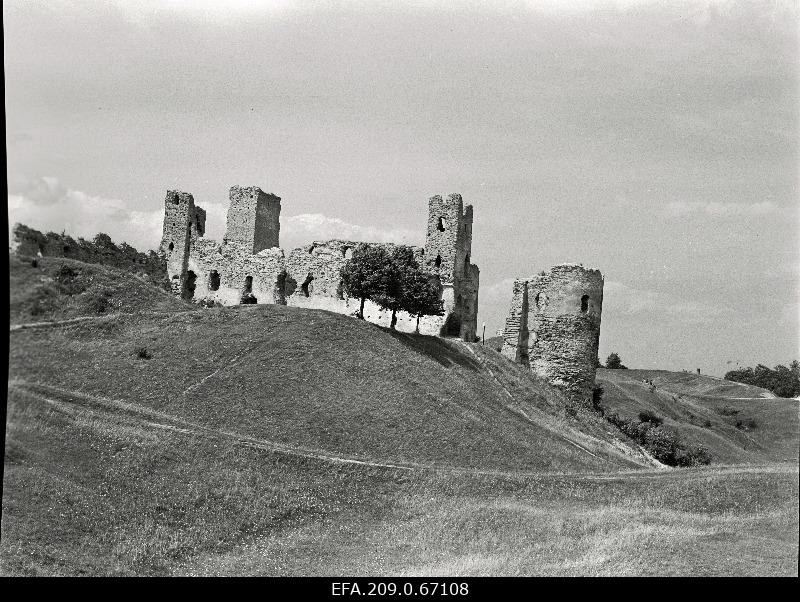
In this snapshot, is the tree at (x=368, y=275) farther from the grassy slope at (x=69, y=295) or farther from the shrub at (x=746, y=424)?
the shrub at (x=746, y=424)

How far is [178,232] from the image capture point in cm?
5484

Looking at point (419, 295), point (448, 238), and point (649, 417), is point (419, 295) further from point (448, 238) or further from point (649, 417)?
point (649, 417)

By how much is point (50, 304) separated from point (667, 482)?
1633 centimetres

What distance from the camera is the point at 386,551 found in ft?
56.2

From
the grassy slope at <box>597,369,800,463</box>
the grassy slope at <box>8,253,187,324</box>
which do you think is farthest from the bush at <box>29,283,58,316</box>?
the grassy slope at <box>597,369,800,463</box>

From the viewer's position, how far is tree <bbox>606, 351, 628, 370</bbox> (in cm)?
9509

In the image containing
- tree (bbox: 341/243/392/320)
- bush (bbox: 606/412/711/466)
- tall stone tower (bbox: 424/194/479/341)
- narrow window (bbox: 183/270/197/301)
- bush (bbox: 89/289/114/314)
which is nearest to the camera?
bush (bbox: 89/289/114/314)

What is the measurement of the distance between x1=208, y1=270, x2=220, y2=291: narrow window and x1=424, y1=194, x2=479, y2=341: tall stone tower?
1385 centimetres

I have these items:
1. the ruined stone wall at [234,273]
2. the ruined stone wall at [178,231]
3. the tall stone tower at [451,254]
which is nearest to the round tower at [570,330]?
the tall stone tower at [451,254]

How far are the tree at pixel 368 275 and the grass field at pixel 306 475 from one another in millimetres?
5979

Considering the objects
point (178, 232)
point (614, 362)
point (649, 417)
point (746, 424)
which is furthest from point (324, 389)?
point (614, 362)

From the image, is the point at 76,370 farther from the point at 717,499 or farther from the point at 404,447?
the point at 717,499

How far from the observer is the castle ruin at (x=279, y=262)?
50.2 meters

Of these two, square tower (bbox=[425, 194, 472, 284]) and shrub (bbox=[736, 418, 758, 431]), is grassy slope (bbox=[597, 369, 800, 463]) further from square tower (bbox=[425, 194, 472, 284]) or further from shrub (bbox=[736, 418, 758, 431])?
square tower (bbox=[425, 194, 472, 284])
